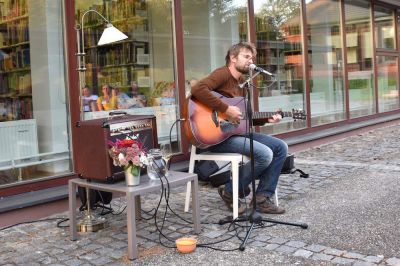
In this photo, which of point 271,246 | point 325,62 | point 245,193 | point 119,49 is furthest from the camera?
point 325,62

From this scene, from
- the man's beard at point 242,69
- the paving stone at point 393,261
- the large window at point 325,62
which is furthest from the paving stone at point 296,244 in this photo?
the large window at point 325,62

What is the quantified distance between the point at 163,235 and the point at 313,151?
14.3 feet

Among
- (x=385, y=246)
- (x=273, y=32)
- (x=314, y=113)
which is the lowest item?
(x=385, y=246)

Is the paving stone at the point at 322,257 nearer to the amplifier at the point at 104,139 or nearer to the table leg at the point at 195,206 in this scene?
the table leg at the point at 195,206

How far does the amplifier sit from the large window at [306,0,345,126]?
515 cm

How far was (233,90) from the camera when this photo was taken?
4.39 metres

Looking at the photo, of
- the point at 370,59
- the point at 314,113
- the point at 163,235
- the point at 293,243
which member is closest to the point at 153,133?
the point at 163,235

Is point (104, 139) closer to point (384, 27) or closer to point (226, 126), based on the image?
point (226, 126)

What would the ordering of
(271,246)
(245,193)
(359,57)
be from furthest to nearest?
(359,57)
(245,193)
(271,246)

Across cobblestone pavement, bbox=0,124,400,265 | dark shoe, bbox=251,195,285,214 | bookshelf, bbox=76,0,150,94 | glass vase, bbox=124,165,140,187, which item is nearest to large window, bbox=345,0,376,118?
cobblestone pavement, bbox=0,124,400,265

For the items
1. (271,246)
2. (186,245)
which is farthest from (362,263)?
(186,245)

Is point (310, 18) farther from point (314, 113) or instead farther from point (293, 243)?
point (293, 243)

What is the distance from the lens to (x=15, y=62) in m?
5.04

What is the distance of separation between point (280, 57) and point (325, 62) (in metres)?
1.39
